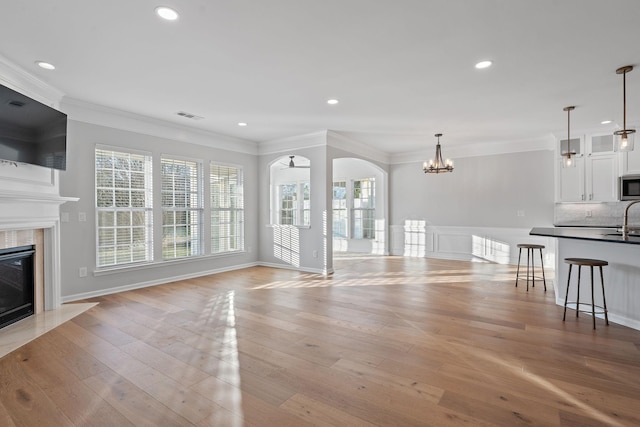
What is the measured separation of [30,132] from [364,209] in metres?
7.33

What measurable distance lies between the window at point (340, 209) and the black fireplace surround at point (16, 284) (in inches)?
279

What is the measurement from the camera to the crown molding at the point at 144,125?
4.54 m

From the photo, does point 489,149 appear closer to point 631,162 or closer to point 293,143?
point 631,162

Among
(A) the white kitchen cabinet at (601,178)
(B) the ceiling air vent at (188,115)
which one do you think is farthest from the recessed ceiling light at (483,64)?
(A) the white kitchen cabinet at (601,178)

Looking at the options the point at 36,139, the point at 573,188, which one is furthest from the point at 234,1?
the point at 573,188

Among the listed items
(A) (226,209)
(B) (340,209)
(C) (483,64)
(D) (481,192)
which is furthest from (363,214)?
(C) (483,64)

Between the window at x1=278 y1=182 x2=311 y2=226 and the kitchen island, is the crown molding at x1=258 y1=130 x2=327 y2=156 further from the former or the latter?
the kitchen island

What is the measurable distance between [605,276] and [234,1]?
15.4ft

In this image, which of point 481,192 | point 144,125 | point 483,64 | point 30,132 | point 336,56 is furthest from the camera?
point 481,192

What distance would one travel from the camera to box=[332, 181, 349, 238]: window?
959cm

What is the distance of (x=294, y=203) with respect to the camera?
8.88 metres

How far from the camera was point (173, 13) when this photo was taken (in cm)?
247

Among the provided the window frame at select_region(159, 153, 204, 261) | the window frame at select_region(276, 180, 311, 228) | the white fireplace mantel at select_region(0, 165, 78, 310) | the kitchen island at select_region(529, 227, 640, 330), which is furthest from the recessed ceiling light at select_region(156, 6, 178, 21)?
the window frame at select_region(276, 180, 311, 228)

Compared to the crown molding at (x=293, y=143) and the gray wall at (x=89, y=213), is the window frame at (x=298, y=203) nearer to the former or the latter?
the crown molding at (x=293, y=143)
